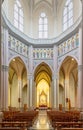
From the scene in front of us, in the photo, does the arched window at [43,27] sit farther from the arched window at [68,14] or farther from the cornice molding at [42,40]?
the arched window at [68,14]

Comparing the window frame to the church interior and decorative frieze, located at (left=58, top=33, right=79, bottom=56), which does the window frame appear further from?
decorative frieze, located at (left=58, top=33, right=79, bottom=56)

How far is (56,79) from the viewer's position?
42000 millimetres

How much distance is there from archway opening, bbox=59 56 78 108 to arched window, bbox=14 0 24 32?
894cm

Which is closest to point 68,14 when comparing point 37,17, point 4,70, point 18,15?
point 37,17

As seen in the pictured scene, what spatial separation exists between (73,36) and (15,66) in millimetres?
12234

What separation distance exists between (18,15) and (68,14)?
25.0 feet

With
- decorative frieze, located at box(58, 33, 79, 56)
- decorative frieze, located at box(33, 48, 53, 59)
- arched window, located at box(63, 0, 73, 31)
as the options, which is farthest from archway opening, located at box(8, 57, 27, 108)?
arched window, located at box(63, 0, 73, 31)

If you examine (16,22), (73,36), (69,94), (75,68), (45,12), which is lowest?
(69,94)

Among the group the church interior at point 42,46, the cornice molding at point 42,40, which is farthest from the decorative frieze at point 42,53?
the cornice molding at point 42,40

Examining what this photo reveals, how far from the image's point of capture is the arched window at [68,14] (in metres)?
39.8

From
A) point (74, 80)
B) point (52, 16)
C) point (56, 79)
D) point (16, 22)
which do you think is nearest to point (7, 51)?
point (16, 22)

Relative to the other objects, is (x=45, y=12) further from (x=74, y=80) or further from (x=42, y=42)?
(x=74, y=80)

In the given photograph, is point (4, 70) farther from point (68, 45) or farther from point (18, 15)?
point (18, 15)

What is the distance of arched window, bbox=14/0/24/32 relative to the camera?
40219mm
